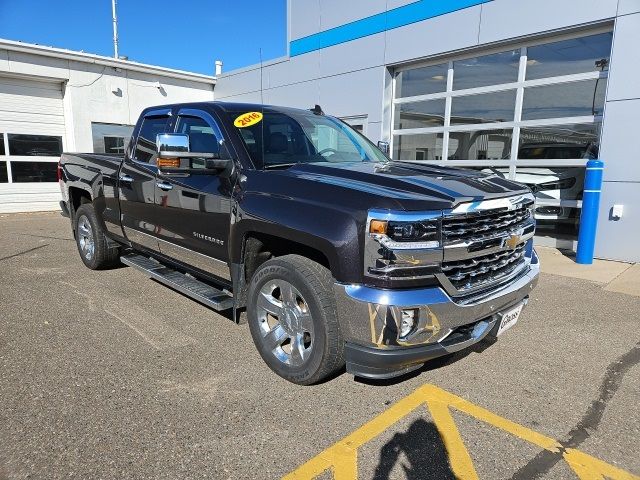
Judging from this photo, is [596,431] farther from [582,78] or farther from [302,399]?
[582,78]

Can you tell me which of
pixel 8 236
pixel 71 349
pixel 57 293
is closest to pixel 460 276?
pixel 71 349

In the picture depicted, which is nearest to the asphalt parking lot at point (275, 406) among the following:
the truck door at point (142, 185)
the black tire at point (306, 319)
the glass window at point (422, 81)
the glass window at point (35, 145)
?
the black tire at point (306, 319)

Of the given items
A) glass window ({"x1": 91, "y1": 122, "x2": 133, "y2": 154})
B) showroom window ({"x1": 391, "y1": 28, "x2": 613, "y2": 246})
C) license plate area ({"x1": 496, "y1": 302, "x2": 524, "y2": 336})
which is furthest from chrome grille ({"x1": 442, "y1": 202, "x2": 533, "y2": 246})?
glass window ({"x1": 91, "y1": 122, "x2": 133, "y2": 154})

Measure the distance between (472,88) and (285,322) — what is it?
7.34 meters

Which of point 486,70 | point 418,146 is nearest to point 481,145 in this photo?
point 486,70

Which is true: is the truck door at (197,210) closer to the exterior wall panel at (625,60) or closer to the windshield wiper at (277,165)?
the windshield wiper at (277,165)

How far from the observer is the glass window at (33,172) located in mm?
12648

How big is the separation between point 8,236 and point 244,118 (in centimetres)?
756

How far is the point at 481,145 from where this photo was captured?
881 cm

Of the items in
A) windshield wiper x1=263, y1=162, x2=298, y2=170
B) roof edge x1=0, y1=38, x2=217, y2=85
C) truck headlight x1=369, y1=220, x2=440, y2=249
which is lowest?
truck headlight x1=369, y1=220, x2=440, y2=249

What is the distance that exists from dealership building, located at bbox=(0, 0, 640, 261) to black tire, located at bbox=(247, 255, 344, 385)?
13.1ft

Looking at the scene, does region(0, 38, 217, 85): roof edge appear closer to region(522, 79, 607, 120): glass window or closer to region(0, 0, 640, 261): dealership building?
region(0, 0, 640, 261): dealership building

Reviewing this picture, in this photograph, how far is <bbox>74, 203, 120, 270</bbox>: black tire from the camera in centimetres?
565

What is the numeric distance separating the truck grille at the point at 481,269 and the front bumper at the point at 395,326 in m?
0.12
